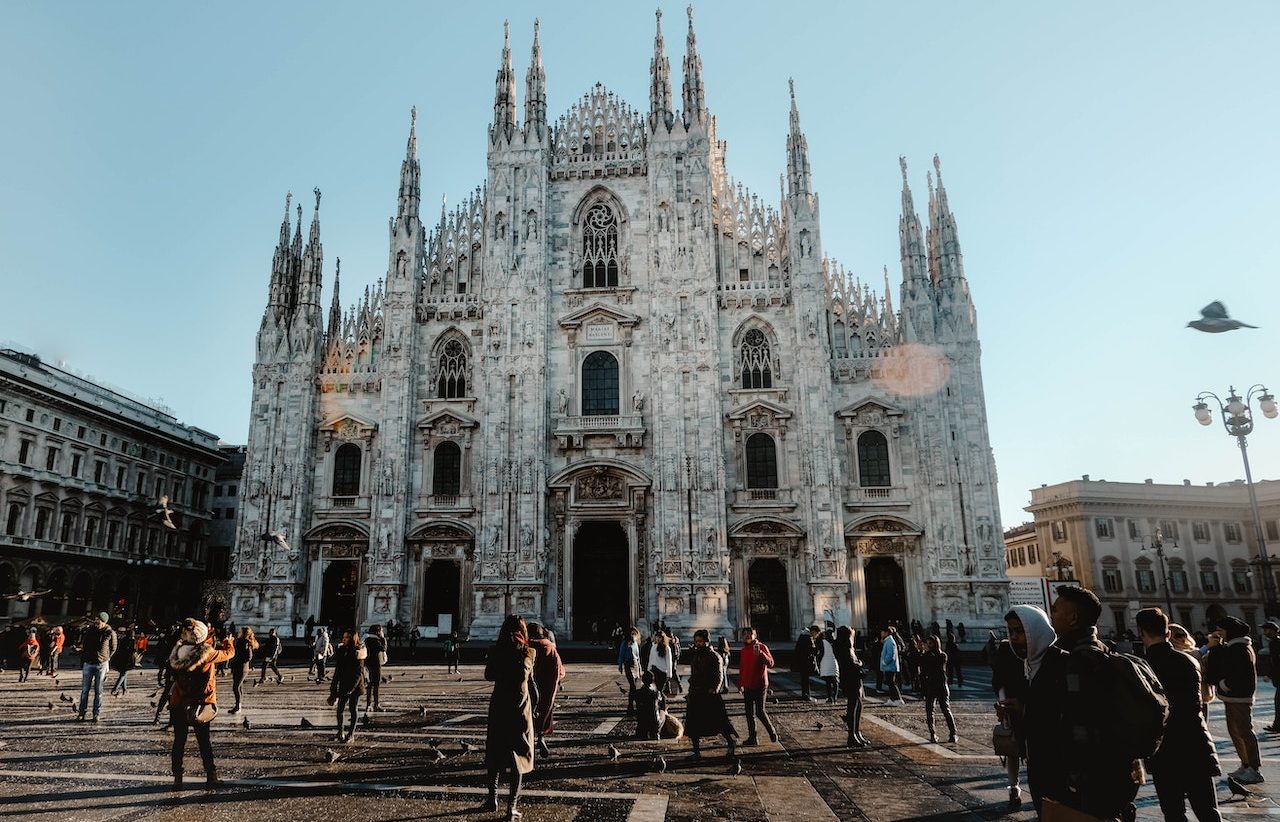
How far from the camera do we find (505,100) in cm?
3691

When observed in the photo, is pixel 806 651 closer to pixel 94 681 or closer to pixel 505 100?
pixel 94 681

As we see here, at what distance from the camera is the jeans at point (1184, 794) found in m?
5.49

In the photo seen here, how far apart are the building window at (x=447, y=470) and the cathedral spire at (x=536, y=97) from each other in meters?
14.5

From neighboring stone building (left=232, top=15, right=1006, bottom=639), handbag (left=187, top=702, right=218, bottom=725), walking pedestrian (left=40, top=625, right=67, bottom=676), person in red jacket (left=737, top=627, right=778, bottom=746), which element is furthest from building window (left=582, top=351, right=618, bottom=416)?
handbag (left=187, top=702, right=218, bottom=725)

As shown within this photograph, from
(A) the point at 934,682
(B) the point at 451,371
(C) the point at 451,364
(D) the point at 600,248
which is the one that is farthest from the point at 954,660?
(C) the point at 451,364

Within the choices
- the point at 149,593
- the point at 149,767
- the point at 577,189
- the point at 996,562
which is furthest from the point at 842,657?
the point at 149,593

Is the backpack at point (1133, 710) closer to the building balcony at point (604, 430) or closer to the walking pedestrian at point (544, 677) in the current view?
the walking pedestrian at point (544, 677)

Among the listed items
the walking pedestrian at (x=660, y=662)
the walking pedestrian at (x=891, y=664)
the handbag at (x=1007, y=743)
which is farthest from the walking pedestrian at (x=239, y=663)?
the handbag at (x=1007, y=743)

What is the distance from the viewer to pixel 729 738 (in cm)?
951

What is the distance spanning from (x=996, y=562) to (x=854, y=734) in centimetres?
2245

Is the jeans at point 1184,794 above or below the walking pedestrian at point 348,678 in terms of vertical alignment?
below

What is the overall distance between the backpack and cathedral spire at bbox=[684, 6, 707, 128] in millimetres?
34462

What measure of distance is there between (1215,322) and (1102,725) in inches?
392

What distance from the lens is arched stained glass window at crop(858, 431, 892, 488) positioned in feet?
107
